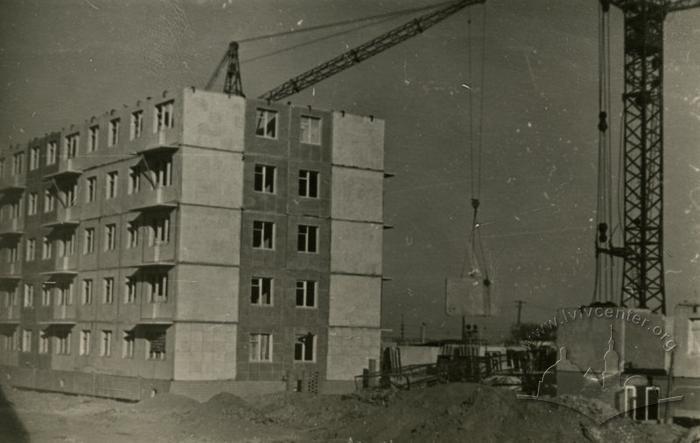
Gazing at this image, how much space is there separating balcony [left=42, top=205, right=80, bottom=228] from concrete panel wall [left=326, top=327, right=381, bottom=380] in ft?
50.7

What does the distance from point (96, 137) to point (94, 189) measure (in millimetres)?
2812

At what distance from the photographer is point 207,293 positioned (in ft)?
150

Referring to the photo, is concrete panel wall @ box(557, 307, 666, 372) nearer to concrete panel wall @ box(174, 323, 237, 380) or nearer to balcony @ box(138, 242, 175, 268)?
concrete panel wall @ box(174, 323, 237, 380)

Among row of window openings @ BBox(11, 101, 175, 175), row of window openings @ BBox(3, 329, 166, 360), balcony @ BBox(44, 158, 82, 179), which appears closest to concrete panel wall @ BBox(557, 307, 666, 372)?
row of window openings @ BBox(3, 329, 166, 360)

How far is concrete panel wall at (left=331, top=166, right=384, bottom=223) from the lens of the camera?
163 feet

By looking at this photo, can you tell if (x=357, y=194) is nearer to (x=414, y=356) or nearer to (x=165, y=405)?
(x=414, y=356)

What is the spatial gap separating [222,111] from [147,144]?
13.8ft

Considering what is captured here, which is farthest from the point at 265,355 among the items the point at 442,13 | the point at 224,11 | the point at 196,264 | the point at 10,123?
the point at 442,13

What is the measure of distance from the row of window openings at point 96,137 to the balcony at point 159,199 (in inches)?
117

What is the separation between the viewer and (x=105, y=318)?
Result: 50594mm

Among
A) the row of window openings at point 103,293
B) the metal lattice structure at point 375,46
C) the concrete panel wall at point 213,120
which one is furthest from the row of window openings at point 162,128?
the metal lattice structure at point 375,46

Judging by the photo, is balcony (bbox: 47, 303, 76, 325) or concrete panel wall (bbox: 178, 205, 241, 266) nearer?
concrete panel wall (bbox: 178, 205, 241, 266)

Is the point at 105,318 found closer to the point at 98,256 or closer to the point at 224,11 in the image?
the point at 98,256

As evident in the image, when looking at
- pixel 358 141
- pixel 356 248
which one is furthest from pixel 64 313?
pixel 358 141
